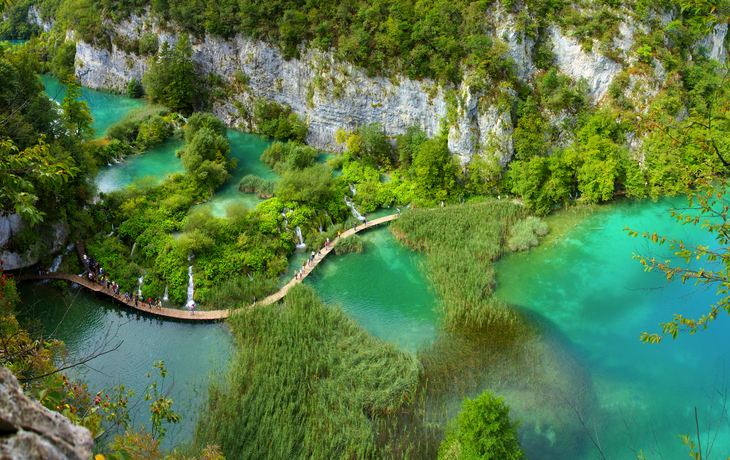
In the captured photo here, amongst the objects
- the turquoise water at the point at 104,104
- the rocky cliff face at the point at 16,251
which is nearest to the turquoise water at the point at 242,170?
the rocky cliff face at the point at 16,251

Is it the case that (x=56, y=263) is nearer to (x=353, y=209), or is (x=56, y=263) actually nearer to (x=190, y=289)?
(x=190, y=289)

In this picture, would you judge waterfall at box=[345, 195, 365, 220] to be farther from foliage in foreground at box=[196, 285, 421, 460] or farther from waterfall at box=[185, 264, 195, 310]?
waterfall at box=[185, 264, 195, 310]

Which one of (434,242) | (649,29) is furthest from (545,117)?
(434,242)

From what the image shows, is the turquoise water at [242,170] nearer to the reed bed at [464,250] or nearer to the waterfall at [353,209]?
the waterfall at [353,209]

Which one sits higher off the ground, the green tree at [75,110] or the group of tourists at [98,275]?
the green tree at [75,110]

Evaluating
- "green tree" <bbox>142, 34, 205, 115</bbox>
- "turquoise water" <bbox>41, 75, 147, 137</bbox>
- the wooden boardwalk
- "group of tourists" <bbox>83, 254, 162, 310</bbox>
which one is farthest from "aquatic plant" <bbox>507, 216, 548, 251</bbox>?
"turquoise water" <bbox>41, 75, 147, 137</bbox>
